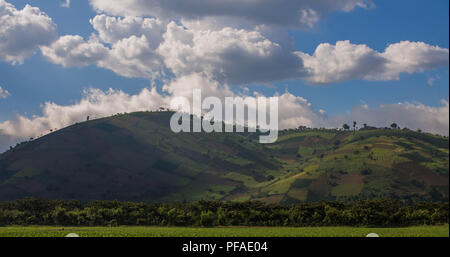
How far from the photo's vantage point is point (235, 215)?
86938mm

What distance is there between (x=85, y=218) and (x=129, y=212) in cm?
953

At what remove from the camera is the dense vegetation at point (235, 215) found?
277 ft

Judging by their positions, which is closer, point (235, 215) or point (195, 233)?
point (195, 233)

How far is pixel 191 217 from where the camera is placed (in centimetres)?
8406

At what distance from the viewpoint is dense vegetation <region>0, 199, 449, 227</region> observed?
84375mm

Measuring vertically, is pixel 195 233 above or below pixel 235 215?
above

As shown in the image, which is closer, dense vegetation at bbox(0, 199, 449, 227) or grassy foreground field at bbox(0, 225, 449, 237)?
grassy foreground field at bbox(0, 225, 449, 237)

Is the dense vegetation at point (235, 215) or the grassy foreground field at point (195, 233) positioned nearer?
the grassy foreground field at point (195, 233)
